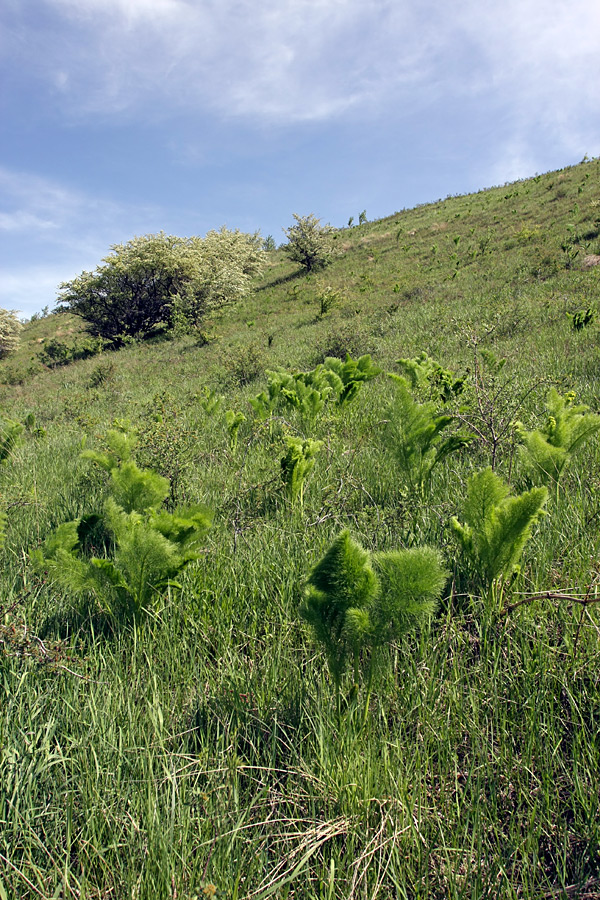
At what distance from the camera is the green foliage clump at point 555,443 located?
2.51 m

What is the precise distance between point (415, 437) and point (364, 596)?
1589 mm

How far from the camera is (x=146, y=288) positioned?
2347cm

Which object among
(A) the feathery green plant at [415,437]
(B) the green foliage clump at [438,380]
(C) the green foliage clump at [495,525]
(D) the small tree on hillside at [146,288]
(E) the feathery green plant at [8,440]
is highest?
(D) the small tree on hillside at [146,288]

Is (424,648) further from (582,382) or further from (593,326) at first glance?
(593,326)

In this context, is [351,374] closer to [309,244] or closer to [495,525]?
[495,525]

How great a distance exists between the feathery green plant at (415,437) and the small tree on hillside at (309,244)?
26.6m

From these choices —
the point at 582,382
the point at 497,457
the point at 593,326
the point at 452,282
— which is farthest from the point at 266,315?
the point at 497,457

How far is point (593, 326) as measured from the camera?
7.01 m

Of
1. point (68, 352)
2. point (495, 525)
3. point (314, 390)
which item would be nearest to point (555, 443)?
point (495, 525)

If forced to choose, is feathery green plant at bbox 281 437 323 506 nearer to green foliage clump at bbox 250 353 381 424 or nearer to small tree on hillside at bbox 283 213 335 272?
green foliage clump at bbox 250 353 381 424

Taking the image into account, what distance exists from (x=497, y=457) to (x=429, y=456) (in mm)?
662

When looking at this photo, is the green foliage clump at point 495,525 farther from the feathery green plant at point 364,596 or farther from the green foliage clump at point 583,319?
the green foliage clump at point 583,319

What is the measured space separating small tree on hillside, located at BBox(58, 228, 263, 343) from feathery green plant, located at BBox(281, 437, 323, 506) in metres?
19.7

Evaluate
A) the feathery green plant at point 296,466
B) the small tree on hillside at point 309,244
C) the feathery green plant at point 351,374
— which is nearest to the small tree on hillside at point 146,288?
the small tree on hillside at point 309,244
